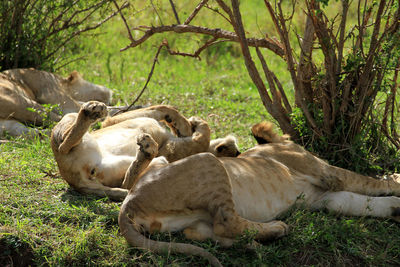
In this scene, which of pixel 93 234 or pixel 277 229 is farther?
pixel 277 229

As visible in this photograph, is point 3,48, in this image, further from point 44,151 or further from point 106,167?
point 106,167

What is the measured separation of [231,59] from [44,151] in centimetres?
530

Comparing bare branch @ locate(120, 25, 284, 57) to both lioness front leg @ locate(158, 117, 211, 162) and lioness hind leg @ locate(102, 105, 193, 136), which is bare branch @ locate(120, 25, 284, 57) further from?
lioness front leg @ locate(158, 117, 211, 162)

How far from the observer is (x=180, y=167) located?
3.46m

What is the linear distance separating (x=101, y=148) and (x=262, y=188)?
4.07 ft

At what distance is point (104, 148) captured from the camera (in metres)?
4.23

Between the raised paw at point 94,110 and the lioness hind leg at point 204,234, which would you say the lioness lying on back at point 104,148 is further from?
the lioness hind leg at point 204,234

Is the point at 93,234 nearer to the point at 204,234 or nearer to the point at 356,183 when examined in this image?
the point at 204,234

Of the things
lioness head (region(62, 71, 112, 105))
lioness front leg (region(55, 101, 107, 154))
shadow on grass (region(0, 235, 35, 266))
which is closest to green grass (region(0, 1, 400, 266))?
shadow on grass (region(0, 235, 35, 266))

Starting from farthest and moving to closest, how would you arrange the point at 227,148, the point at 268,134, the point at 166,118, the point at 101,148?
the point at 166,118
the point at 227,148
the point at 268,134
the point at 101,148

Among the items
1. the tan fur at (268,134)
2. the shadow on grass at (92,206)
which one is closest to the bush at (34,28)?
the tan fur at (268,134)

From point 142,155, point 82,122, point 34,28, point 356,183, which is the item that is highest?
point 34,28

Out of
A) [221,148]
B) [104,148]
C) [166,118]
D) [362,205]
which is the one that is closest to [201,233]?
[104,148]

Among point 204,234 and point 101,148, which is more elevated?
point 101,148
